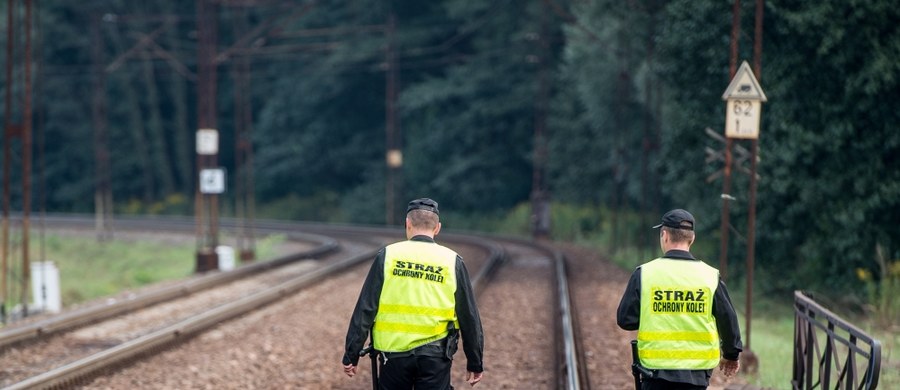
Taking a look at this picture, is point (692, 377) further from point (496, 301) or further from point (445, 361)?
point (496, 301)

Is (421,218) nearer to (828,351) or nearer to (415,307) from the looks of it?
(415,307)

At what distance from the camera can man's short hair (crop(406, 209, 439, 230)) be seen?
591cm

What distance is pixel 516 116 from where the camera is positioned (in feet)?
155

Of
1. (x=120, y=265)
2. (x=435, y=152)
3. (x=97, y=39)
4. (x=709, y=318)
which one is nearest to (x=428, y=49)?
(x=435, y=152)

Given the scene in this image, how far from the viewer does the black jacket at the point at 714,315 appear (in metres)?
5.73

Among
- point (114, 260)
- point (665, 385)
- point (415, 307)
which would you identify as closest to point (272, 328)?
point (415, 307)

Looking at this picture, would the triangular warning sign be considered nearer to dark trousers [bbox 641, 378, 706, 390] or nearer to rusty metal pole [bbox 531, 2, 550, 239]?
dark trousers [bbox 641, 378, 706, 390]

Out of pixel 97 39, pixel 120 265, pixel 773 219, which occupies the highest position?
pixel 97 39

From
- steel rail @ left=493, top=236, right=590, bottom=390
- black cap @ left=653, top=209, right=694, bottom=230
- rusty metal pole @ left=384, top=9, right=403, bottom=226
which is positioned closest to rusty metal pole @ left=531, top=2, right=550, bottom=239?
rusty metal pole @ left=384, top=9, right=403, bottom=226

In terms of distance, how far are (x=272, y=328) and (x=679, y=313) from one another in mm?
10133

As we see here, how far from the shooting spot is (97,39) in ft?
138

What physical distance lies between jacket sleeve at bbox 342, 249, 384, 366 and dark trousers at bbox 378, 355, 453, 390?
0.68ft

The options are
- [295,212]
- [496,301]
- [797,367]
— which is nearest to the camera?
[797,367]

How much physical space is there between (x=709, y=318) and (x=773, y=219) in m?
15.1
